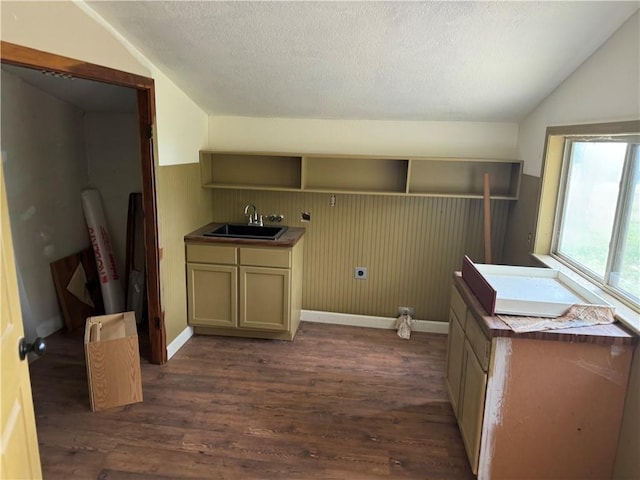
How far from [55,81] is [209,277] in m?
1.82

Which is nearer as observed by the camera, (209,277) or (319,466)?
(319,466)

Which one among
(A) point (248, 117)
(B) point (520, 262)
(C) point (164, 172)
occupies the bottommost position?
(B) point (520, 262)

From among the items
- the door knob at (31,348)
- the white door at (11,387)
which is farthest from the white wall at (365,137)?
the door knob at (31,348)

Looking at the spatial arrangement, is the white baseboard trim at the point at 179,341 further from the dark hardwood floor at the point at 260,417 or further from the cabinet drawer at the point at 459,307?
the cabinet drawer at the point at 459,307

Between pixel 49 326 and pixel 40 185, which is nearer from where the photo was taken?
pixel 40 185

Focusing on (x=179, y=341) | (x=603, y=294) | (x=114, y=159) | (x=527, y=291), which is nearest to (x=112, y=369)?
(x=179, y=341)

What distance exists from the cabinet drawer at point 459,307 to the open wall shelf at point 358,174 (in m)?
1.07

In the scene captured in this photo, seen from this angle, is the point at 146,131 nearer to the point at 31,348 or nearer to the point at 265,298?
the point at 265,298

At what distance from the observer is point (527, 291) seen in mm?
2156

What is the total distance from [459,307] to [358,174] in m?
1.62

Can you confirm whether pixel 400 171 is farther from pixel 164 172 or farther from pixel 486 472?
pixel 486 472

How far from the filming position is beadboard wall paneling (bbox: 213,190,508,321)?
3643mm

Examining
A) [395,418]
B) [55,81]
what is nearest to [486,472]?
[395,418]

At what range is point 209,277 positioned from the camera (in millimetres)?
3459
